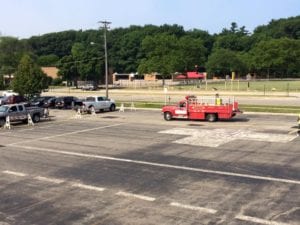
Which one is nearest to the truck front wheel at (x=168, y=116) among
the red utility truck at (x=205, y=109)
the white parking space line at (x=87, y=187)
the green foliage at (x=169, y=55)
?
the red utility truck at (x=205, y=109)

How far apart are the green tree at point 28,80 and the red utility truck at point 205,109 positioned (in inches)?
992

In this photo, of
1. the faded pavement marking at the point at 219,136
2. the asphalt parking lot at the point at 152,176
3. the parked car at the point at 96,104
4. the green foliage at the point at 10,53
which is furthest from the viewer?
the green foliage at the point at 10,53

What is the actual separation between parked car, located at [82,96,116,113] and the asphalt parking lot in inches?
512

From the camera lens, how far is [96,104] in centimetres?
4522

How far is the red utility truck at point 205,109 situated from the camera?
34.6 m

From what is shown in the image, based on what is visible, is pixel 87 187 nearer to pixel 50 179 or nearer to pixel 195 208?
pixel 50 179

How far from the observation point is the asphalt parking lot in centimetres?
1309

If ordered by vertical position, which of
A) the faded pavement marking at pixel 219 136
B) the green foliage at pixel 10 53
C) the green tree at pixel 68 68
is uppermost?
the green foliage at pixel 10 53

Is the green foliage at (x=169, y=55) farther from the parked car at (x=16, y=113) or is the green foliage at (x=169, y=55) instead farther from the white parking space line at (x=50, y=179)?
the white parking space line at (x=50, y=179)

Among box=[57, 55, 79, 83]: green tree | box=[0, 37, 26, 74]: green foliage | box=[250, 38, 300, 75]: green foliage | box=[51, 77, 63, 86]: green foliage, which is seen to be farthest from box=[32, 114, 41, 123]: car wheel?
box=[250, 38, 300, 75]: green foliage

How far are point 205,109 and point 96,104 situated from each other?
13.8m

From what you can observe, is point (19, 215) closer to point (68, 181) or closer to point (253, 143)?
point (68, 181)

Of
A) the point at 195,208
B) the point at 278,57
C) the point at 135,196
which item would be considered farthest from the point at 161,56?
the point at 195,208

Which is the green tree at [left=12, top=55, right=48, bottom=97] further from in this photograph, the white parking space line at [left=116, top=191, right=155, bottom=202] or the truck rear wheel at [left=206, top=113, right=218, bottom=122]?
the white parking space line at [left=116, top=191, right=155, bottom=202]
